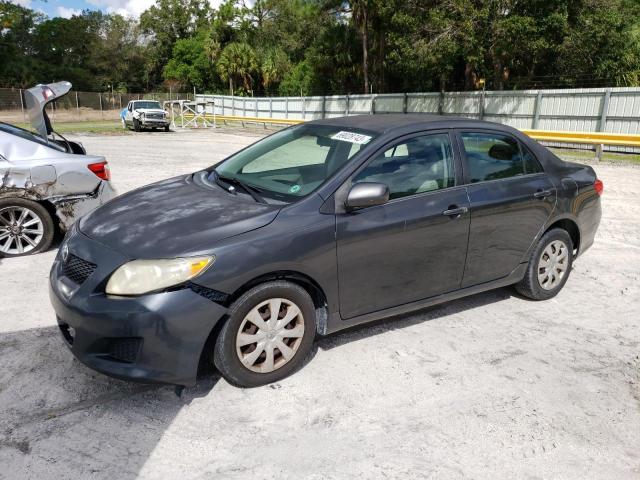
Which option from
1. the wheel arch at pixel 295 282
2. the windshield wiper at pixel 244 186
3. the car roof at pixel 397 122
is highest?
the car roof at pixel 397 122

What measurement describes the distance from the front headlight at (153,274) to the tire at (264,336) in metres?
0.32

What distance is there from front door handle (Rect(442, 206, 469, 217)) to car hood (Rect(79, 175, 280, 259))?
130 cm

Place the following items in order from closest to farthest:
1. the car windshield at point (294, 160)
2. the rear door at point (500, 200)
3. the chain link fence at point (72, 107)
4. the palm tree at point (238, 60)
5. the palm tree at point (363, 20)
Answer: the car windshield at point (294, 160)
the rear door at point (500, 200)
the palm tree at point (363, 20)
the chain link fence at point (72, 107)
the palm tree at point (238, 60)

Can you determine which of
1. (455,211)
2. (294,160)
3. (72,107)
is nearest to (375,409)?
(455,211)

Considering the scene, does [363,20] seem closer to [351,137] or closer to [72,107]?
[72,107]

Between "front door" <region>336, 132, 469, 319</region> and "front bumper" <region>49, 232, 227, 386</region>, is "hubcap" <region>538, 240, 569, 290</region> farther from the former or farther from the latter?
"front bumper" <region>49, 232, 227, 386</region>

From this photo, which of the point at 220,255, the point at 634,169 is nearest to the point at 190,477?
the point at 220,255

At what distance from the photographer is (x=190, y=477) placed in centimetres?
261

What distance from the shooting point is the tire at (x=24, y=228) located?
5679 millimetres

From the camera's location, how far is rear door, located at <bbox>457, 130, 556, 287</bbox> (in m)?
4.16

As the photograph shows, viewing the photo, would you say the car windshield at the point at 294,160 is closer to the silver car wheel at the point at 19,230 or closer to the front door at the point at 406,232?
the front door at the point at 406,232

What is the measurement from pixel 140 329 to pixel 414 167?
2.19 metres

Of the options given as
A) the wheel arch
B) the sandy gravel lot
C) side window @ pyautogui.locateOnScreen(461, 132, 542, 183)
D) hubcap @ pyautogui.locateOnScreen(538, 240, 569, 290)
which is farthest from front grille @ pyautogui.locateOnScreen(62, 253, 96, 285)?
hubcap @ pyautogui.locateOnScreen(538, 240, 569, 290)

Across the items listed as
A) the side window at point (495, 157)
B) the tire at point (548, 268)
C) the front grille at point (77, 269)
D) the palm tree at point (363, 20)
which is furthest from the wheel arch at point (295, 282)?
the palm tree at point (363, 20)
